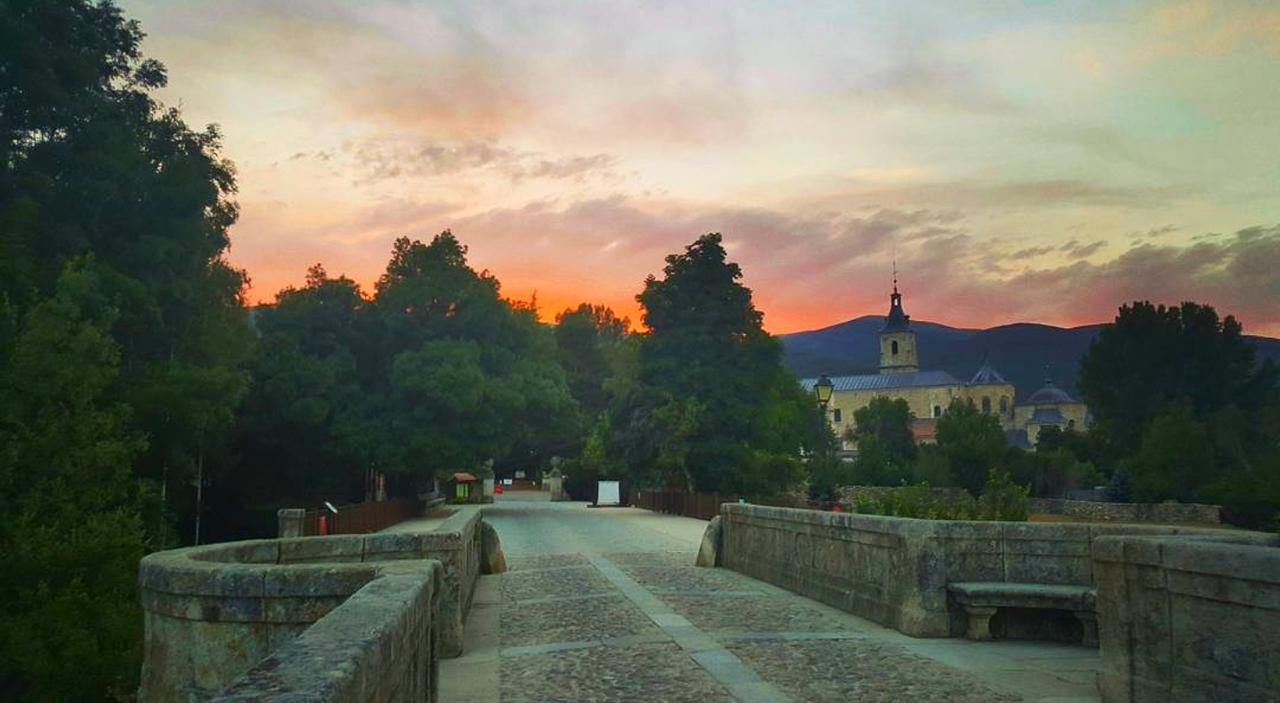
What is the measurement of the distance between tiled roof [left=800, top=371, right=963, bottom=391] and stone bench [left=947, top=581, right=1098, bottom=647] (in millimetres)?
152316

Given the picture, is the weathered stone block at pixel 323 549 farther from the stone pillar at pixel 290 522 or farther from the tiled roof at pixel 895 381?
the tiled roof at pixel 895 381

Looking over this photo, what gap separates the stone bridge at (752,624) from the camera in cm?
519

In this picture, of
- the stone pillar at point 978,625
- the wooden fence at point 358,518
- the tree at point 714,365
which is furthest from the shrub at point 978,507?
the tree at point 714,365

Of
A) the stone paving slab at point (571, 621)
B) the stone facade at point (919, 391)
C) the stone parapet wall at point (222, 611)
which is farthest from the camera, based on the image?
the stone facade at point (919, 391)

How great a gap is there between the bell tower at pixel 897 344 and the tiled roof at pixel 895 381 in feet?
5.04

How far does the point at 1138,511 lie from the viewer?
46.1 metres

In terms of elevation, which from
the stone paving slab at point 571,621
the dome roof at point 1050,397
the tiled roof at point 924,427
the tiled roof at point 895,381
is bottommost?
the stone paving slab at point 571,621

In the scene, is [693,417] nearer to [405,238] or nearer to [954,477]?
[405,238]

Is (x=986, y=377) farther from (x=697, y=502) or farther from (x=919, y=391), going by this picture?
(x=697, y=502)

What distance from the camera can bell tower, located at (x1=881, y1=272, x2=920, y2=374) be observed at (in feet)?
550

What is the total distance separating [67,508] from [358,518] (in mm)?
8371

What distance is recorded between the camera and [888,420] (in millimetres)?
100062

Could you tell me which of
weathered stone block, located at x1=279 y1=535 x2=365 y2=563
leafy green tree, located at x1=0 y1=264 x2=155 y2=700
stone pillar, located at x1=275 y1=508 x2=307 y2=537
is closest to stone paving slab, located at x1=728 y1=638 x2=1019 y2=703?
weathered stone block, located at x1=279 y1=535 x2=365 y2=563

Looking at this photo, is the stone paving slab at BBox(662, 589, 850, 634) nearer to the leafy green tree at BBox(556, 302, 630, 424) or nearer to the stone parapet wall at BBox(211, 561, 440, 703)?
the stone parapet wall at BBox(211, 561, 440, 703)
